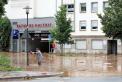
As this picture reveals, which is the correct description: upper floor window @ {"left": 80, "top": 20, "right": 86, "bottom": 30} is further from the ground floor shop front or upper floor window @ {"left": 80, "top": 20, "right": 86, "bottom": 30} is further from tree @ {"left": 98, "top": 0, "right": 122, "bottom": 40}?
tree @ {"left": 98, "top": 0, "right": 122, "bottom": 40}

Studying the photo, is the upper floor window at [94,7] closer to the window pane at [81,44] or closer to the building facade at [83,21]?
the building facade at [83,21]

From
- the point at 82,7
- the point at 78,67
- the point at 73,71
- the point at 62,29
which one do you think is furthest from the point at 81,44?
the point at 73,71

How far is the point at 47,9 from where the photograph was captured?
84625 mm

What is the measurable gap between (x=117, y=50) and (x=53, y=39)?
1042 centimetres

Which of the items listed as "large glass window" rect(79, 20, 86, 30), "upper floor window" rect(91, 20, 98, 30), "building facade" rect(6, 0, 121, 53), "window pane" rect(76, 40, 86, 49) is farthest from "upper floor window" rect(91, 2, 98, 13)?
"window pane" rect(76, 40, 86, 49)

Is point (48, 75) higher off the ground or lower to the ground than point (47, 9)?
lower

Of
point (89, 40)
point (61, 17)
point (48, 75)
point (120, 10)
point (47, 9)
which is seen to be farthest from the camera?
point (47, 9)

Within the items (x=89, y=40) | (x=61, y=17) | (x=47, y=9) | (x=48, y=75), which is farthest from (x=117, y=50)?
(x=48, y=75)

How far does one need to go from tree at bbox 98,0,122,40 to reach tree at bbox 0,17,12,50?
1620 inches

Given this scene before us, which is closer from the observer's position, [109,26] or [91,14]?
[109,26]

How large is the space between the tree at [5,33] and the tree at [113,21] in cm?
4116

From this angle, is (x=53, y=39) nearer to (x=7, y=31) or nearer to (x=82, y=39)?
(x=82, y=39)

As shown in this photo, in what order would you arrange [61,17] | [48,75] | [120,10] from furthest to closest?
[61,17]
[120,10]
[48,75]

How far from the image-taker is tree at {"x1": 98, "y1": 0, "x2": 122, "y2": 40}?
4705 centimetres
